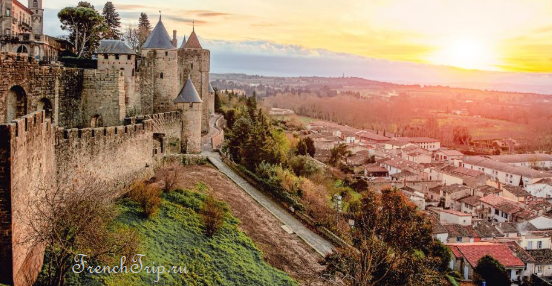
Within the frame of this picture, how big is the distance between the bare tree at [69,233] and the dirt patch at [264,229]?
224 inches

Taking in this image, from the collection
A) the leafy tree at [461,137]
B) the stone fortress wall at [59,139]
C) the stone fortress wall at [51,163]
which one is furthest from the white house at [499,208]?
the leafy tree at [461,137]

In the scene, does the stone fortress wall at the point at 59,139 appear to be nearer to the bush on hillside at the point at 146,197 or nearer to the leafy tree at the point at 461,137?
the bush on hillside at the point at 146,197

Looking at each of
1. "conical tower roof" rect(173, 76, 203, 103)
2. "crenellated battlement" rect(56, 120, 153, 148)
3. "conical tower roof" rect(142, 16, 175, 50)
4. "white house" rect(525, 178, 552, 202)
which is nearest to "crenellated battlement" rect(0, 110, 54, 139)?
"crenellated battlement" rect(56, 120, 153, 148)

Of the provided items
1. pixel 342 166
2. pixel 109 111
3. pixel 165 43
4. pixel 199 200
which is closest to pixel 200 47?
pixel 165 43

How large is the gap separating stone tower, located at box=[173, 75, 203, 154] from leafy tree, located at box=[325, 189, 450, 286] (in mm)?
10346

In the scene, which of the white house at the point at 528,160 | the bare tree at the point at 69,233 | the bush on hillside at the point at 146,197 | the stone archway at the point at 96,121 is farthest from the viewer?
the white house at the point at 528,160

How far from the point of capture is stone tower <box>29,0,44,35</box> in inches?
1629

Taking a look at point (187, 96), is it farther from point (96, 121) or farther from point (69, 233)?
point (69, 233)

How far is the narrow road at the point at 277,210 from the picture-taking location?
61.1 feet

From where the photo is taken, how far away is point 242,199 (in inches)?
792

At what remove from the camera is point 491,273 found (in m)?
29.3

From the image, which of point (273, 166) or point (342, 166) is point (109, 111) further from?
point (342, 166)

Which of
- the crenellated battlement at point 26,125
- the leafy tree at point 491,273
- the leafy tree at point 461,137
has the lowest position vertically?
the leafy tree at point 491,273

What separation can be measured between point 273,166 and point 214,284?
1250 cm
